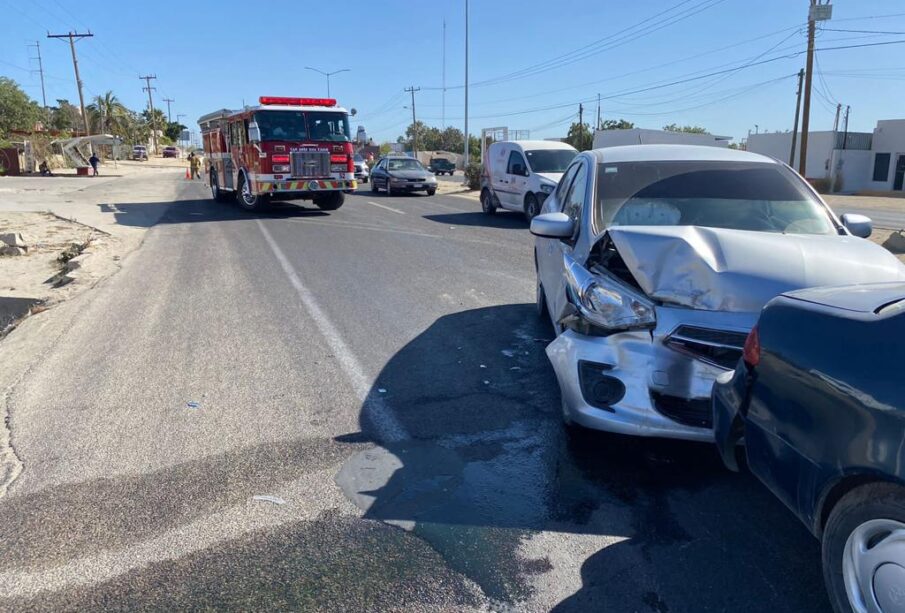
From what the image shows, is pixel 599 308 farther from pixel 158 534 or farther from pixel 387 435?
pixel 158 534

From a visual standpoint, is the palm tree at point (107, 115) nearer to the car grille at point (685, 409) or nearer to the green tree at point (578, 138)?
the green tree at point (578, 138)

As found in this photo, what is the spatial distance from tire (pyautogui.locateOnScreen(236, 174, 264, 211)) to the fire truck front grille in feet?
4.30

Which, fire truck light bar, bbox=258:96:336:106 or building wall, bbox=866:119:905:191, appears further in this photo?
building wall, bbox=866:119:905:191

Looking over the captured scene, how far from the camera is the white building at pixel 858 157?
46.2 metres

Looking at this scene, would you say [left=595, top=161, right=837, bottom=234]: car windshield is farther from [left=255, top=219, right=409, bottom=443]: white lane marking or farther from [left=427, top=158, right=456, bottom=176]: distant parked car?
[left=427, top=158, right=456, bottom=176]: distant parked car

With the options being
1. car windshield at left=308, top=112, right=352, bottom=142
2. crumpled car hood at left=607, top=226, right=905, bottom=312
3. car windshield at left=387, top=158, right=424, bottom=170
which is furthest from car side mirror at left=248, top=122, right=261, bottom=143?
crumpled car hood at left=607, top=226, right=905, bottom=312

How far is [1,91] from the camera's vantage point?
174ft

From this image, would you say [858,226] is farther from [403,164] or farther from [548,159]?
[403,164]

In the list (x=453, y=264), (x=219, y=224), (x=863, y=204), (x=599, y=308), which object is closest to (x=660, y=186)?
(x=599, y=308)

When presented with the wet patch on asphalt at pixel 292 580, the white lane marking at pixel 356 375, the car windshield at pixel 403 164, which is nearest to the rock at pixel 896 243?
the white lane marking at pixel 356 375

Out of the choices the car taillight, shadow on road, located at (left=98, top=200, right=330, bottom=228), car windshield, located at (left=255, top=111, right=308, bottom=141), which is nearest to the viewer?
the car taillight

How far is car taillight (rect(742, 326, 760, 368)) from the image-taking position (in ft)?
8.86

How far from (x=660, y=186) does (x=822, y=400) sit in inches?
115

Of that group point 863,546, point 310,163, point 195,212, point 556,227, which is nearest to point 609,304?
point 556,227
